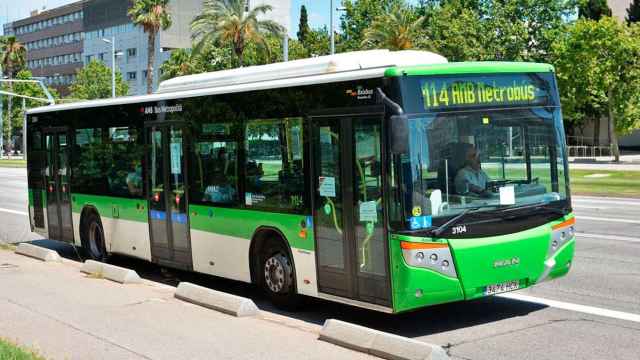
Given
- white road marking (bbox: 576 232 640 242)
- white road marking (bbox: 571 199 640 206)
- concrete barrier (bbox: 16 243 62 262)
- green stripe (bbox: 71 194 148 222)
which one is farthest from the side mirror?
white road marking (bbox: 571 199 640 206)

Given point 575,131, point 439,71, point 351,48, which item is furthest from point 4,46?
point 439,71

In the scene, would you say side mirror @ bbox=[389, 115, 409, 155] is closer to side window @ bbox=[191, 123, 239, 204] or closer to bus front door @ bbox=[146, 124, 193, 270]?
side window @ bbox=[191, 123, 239, 204]

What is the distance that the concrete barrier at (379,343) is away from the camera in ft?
23.0

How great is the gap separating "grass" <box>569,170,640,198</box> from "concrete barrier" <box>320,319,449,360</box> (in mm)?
23082

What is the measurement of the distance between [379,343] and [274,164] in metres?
3.42

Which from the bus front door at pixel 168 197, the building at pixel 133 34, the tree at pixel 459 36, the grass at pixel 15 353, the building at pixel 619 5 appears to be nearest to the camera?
the grass at pixel 15 353

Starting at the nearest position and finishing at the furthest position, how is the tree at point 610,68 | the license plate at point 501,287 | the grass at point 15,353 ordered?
the grass at point 15,353 → the license plate at point 501,287 → the tree at point 610,68

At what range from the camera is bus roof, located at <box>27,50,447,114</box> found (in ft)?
30.8

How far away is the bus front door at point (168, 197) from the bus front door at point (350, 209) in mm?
3360

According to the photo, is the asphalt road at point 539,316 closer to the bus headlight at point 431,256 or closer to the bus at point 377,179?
the bus at point 377,179

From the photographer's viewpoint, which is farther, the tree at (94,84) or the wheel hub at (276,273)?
the tree at (94,84)

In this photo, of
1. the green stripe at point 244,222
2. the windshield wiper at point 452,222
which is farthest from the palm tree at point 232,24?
the windshield wiper at point 452,222

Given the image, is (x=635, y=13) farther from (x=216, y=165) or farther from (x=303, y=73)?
(x=303, y=73)

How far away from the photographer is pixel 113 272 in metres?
12.4
